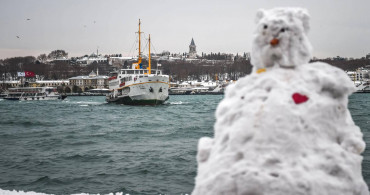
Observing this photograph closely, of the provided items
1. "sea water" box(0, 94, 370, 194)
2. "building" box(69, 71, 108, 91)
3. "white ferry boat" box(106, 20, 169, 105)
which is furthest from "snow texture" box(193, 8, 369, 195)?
"building" box(69, 71, 108, 91)

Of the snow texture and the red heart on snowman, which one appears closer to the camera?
the snow texture

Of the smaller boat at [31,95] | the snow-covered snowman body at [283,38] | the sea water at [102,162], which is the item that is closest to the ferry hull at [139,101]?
the sea water at [102,162]

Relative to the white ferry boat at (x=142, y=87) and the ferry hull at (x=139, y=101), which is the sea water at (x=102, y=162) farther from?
the ferry hull at (x=139, y=101)

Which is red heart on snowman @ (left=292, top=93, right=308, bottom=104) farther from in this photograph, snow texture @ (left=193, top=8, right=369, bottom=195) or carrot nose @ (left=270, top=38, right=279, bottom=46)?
carrot nose @ (left=270, top=38, right=279, bottom=46)

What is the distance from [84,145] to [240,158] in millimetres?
12993

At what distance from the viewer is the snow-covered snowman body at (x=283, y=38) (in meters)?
2.73

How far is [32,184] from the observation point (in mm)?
8781

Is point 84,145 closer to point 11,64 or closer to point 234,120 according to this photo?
point 234,120

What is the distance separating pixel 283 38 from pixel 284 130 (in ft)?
2.30

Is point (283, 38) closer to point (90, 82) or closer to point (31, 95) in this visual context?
point (31, 95)

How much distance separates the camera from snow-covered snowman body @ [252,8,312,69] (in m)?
2.73

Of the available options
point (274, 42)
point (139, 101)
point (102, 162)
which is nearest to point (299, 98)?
point (274, 42)

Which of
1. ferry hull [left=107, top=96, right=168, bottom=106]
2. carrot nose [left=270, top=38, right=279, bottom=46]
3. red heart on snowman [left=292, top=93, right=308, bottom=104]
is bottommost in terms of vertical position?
ferry hull [left=107, top=96, right=168, bottom=106]

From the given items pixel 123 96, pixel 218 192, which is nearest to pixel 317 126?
pixel 218 192
